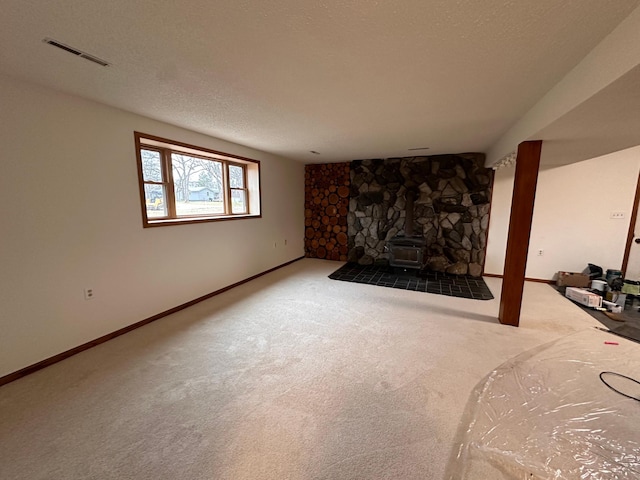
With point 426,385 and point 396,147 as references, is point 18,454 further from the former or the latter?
point 396,147

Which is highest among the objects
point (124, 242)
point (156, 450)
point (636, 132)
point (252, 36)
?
point (252, 36)

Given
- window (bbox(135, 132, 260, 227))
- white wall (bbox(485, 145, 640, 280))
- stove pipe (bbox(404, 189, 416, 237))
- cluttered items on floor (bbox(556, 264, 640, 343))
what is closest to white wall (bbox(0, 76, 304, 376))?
window (bbox(135, 132, 260, 227))

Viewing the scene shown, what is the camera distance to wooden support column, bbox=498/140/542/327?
244 cm

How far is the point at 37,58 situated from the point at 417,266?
4.70 m

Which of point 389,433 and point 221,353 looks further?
point 221,353

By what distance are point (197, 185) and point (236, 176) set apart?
787 millimetres

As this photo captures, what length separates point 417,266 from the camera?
14.6 feet

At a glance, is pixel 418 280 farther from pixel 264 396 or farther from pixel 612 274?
pixel 264 396

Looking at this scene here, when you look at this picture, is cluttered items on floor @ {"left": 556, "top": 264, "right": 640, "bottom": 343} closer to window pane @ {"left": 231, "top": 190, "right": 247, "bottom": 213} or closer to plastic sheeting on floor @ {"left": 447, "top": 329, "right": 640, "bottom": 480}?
plastic sheeting on floor @ {"left": 447, "top": 329, "right": 640, "bottom": 480}

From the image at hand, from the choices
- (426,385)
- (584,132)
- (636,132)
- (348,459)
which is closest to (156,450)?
(348,459)

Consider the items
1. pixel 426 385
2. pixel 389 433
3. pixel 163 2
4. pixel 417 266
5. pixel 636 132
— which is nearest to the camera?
pixel 163 2

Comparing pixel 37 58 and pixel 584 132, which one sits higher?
pixel 37 58

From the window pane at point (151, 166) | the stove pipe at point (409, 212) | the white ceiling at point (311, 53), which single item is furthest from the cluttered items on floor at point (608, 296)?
the window pane at point (151, 166)

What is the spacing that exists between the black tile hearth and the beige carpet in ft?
2.49
